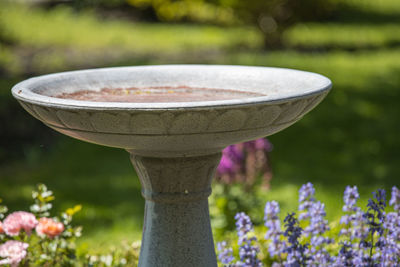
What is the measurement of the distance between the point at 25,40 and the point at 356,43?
21.5 ft

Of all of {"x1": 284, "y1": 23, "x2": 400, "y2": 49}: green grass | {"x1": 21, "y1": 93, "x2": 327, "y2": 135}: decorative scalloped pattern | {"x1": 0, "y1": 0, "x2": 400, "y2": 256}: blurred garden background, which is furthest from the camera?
{"x1": 284, "y1": 23, "x2": 400, "y2": 49}: green grass

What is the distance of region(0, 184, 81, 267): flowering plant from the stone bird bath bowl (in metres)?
0.56

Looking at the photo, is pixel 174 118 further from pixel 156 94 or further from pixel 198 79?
pixel 198 79

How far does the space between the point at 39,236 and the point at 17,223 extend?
34cm

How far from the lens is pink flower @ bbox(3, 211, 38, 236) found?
9.94ft

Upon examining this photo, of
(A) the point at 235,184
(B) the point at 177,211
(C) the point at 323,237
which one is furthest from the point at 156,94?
(A) the point at 235,184

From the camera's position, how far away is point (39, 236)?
337cm

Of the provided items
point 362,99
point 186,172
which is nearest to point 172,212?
point 186,172

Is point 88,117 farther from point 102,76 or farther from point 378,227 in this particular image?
point 378,227

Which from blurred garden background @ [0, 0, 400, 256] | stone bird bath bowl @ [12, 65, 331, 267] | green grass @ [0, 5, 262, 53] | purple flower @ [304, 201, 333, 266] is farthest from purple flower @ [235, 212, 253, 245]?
green grass @ [0, 5, 262, 53]

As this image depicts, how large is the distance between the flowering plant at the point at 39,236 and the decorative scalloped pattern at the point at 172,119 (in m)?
0.85

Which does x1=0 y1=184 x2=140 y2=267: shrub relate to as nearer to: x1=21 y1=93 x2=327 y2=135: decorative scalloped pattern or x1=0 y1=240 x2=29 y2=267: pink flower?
x1=0 y1=240 x2=29 y2=267: pink flower

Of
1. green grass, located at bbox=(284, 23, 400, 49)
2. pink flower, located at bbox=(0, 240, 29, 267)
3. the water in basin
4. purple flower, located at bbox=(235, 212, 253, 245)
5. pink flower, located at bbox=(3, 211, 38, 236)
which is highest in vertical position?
green grass, located at bbox=(284, 23, 400, 49)

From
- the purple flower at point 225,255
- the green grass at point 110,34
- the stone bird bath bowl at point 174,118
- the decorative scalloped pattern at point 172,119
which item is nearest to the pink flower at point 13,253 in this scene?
the stone bird bath bowl at point 174,118
